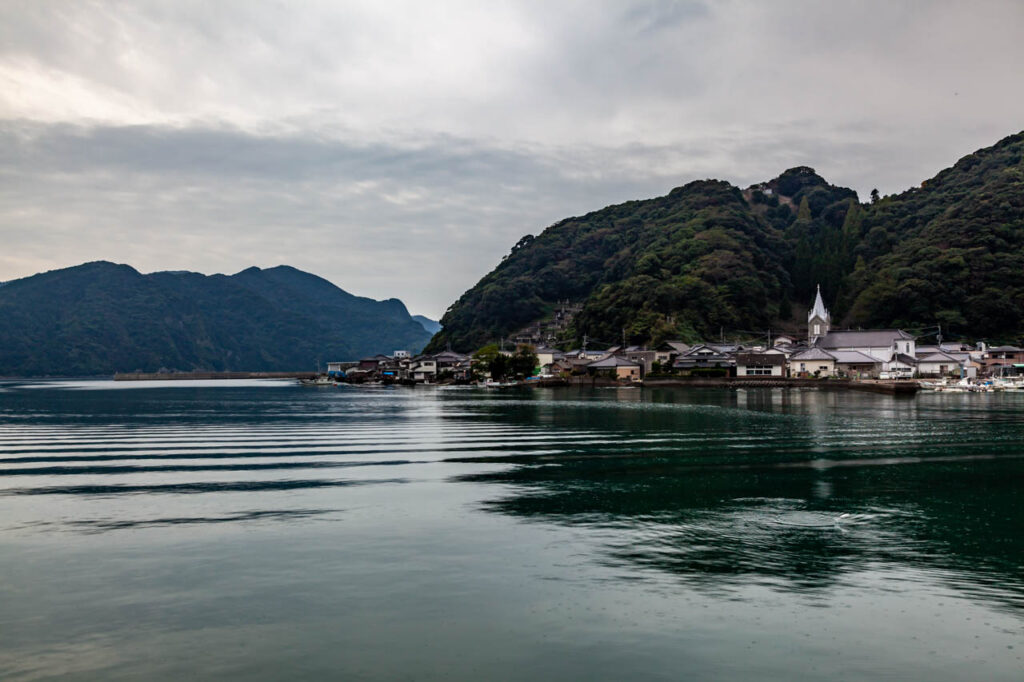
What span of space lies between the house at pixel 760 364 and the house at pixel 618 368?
13176 mm

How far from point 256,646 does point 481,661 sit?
2776 mm

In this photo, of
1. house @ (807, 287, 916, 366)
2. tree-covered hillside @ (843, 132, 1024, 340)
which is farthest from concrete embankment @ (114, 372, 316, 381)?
tree-covered hillside @ (843, 132, 1024, 340)

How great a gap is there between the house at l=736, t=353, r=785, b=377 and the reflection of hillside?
56.1 meters

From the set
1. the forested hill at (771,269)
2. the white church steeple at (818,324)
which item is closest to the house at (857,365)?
the white church steeple at (818,324)

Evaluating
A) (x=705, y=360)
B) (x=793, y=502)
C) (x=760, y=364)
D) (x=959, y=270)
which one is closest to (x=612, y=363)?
(x=705, y=360)

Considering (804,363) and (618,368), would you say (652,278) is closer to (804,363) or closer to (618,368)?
(618,368)

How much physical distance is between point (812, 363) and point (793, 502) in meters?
78.4

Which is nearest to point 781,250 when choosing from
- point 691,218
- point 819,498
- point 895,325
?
point 691,218

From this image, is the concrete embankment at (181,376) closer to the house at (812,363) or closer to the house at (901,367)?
the house at (812,363)

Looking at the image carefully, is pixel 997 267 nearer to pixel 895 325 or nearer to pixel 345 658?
pixel 895 325

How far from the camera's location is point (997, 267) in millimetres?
107125

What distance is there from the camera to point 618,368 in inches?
3853

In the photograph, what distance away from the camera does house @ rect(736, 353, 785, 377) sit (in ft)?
292

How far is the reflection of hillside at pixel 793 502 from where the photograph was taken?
468 inches
